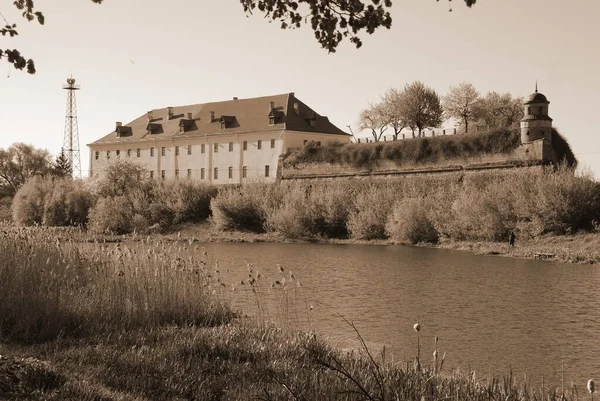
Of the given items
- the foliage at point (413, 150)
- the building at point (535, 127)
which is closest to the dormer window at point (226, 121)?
the foliage at point (413, 150)

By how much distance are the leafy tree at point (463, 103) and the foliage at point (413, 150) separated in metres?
12.0

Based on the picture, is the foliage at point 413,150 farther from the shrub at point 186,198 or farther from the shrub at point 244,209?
the shrub at point 186,198

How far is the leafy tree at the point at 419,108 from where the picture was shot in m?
59.2

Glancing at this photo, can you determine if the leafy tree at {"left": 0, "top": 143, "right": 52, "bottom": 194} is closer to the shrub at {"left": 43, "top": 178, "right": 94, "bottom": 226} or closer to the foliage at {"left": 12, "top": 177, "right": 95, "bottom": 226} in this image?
the foliage at {"left": 12, "top": 177, "right": 95, "bottom": 226}

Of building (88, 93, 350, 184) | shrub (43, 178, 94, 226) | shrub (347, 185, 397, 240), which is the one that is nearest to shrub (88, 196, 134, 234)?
shrub (43, 178, 94, 226)

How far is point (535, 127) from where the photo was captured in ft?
135

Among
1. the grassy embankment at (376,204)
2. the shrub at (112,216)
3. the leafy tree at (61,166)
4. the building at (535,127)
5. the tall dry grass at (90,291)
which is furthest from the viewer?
the leafy tree at (61,166)

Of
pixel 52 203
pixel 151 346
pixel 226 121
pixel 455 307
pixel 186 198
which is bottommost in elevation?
pixel 455 307

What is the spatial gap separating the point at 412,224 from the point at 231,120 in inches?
1182

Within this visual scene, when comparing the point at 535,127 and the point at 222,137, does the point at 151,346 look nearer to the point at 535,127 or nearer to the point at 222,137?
the point at 535,127

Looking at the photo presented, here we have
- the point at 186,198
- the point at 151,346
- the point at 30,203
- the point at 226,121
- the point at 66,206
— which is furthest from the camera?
the point at 226,121

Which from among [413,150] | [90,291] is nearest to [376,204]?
[413,150]

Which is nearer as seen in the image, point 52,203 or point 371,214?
point 371,214

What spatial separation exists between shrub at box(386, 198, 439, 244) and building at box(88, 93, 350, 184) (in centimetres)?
1881
